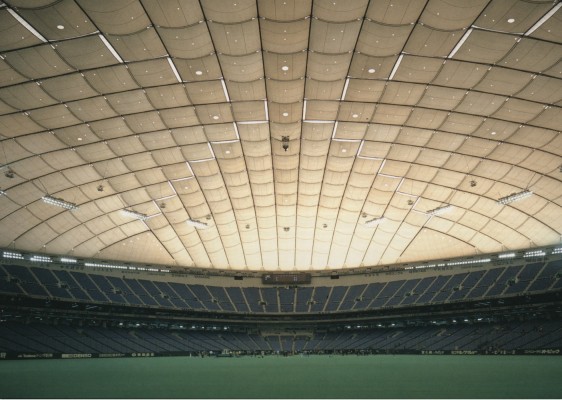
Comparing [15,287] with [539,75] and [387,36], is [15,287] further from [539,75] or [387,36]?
[539,75]

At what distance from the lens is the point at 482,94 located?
24.6 metres

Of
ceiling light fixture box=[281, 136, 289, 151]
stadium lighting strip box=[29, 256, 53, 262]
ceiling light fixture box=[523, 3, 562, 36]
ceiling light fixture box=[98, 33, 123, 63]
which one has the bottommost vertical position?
ceiling light fixture box=[523, 3, 562, 36]

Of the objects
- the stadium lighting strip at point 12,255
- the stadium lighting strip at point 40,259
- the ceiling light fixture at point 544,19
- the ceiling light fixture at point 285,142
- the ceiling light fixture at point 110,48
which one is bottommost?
the ceiling light fixture at point 544,19

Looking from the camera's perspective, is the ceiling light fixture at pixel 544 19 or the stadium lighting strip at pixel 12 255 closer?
the ceiling light fixture at pixel 544 19

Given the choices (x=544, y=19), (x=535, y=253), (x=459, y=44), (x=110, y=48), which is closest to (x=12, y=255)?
(x=110, y=48)

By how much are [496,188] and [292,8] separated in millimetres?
29084

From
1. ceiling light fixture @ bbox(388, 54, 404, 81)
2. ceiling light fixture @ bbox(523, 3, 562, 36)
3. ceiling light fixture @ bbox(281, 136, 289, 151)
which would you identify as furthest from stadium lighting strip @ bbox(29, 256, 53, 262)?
ceiling light fixture @ bbox(523, 3, 562, 36)

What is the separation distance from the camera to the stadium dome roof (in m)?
19.1

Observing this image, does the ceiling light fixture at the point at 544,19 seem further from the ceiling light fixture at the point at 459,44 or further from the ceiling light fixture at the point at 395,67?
the ceiling light fixture at the point at 395,67

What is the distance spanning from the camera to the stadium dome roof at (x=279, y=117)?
62.6ft

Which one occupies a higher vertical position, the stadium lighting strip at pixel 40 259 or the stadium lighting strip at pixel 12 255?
the stadium lighting strip at pixel 40 259

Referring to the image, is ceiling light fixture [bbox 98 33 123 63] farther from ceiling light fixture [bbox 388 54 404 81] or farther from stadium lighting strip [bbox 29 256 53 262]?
stadium lighting strip [bbox 29 256 53 262]

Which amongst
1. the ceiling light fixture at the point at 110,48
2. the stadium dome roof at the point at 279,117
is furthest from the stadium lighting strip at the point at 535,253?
the ceiling light fixture at the point at 110,48

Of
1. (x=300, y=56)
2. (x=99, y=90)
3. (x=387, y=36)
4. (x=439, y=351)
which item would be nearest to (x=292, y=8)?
(x=300, y=56)
